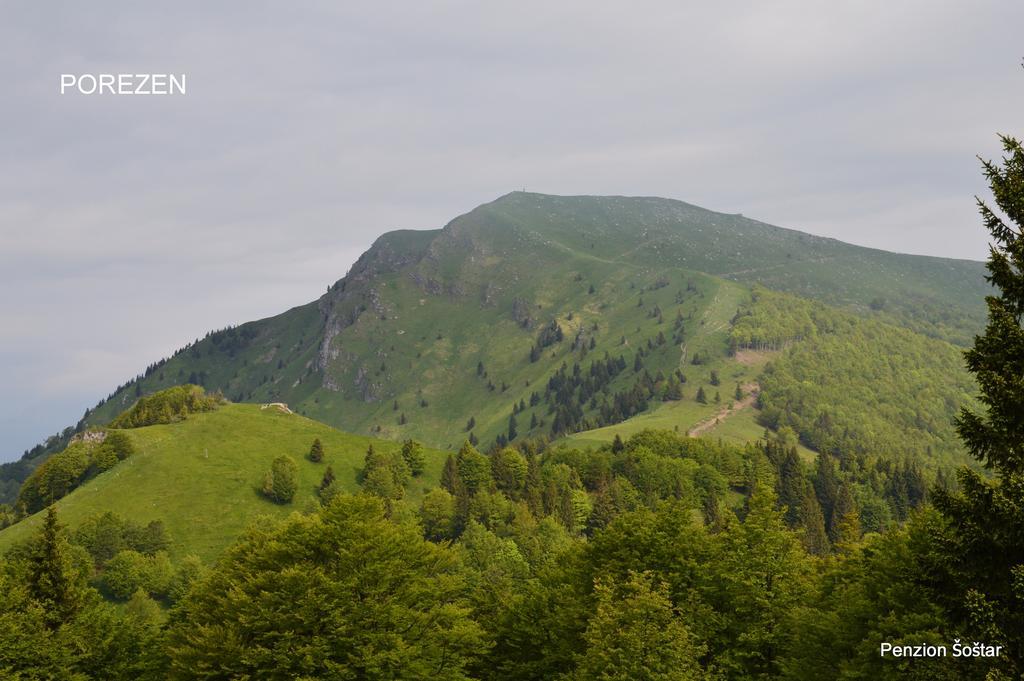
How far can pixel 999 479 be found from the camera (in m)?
25.4

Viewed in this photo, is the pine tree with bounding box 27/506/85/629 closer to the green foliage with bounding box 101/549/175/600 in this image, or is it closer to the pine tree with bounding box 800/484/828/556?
the green foliage with bounding box 101/549/175/600

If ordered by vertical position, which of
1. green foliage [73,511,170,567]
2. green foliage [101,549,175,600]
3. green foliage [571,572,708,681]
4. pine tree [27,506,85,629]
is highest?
pine tree [27,506,85,629]

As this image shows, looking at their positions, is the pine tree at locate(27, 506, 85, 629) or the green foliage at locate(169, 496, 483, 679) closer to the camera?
the green foliage at locate(169, 496, 483, 679)

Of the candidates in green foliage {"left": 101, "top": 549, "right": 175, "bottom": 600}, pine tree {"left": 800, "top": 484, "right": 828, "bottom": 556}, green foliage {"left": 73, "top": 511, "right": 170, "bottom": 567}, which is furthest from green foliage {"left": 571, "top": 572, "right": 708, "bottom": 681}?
green foliage {"left": 73, "top": 511, "right": 170, "bottom": 567}

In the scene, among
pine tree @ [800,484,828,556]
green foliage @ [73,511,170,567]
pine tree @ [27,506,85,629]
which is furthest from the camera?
pine tree @ [800,484,828,556]

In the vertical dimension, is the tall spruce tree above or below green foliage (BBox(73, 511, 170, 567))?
above

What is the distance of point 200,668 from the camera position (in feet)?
184

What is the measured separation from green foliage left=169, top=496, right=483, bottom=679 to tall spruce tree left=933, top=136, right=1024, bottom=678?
4115 cm

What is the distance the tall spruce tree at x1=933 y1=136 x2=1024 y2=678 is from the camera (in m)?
23.4

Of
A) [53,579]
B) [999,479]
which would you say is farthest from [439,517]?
[999,479]

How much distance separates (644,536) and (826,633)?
19393 mm

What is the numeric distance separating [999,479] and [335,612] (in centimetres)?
4435

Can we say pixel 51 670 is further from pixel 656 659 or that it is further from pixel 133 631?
pixel 656 659

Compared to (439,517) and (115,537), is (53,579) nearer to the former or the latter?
(115,537)
